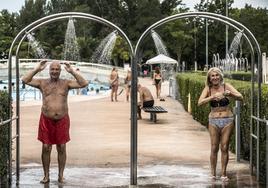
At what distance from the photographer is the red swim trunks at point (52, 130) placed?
8.12 meters

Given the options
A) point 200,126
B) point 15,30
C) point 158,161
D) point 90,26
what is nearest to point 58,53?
point 90,26

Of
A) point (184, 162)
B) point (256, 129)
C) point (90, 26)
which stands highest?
point (90, 26)

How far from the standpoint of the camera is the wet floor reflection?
27.0 feet

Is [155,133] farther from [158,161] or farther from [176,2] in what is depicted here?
[176,2]

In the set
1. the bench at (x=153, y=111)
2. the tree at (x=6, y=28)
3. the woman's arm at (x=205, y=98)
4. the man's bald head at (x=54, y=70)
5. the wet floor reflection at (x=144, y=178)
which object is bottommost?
the wet floor reflection at (x=144, y=178)

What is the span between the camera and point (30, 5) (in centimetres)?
9156

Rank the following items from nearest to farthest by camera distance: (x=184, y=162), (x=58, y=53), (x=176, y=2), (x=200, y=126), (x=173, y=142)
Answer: (x=184, y=162), (x=173, y=142), (x=200, y=126), (x=58, y=53), (x=176, y=2)

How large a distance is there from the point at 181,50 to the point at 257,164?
74589 millimetres

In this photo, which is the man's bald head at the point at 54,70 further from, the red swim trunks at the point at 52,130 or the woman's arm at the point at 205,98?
the woman's arm at the point at 205,98

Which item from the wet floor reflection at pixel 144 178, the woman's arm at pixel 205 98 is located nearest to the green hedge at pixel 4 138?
the wet floor reflection at pixel 144 178

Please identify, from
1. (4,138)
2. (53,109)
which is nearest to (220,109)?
(53,109)

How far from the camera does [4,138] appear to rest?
8.15 metres

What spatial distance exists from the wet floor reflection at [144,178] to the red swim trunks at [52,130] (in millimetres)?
637

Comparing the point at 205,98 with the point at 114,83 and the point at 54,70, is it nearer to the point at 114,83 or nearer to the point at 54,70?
the point at 54,70
